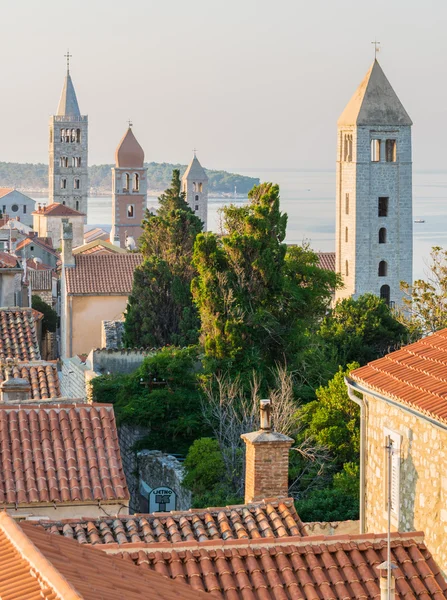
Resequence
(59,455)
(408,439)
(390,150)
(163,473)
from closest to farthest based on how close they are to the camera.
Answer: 1. (408,439)
2. (59,455)
3. (163,473)
4. (390,150)

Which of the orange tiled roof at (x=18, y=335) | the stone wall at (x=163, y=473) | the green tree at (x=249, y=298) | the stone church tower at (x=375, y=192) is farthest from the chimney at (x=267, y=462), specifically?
the stone church tower at (x=375, y=192)

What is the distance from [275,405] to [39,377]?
857 centimetres

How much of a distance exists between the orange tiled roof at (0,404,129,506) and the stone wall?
360 inches

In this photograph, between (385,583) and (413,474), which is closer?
(385,583)

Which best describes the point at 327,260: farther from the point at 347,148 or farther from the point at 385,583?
the point at 385,583

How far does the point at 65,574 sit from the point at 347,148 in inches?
2573

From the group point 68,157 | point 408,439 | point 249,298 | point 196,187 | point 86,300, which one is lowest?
point 408,439

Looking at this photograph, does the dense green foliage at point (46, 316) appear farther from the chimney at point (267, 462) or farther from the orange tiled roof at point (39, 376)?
the chimney at point (267, 462)

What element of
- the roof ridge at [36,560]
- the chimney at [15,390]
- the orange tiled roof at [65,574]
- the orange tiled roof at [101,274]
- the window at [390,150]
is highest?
the window at [390,150]

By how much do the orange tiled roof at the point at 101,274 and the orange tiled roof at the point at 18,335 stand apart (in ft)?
86.3

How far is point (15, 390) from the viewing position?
15289mm

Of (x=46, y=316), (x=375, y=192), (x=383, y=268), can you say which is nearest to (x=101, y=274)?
(x=46, y=316)

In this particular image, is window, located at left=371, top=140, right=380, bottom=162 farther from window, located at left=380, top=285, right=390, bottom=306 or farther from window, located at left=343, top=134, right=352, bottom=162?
window, located at left=380, top=285, right=390, bottom=306

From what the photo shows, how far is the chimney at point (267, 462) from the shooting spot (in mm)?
12742
